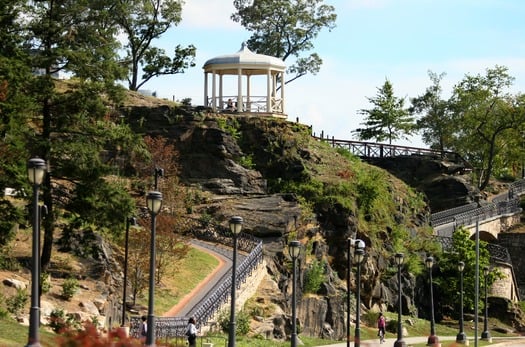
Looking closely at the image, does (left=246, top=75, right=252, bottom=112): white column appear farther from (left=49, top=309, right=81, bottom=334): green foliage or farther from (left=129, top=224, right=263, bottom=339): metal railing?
(left=49, top=309, right=81, bottom=334): green foliage

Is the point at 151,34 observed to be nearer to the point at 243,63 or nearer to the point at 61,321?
the point at 243,63

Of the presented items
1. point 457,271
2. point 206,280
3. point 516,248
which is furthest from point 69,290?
point 516,248

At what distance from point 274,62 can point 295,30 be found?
17967 millimetres

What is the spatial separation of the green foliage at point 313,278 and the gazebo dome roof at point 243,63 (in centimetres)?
1649

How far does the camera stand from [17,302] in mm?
36625

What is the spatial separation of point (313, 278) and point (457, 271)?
19750mm

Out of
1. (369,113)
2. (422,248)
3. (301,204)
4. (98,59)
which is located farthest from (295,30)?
(98,59)

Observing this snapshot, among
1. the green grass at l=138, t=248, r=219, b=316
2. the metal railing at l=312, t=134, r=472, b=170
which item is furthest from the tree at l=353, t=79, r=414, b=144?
the green grass at l=138, t=248, r=219, b=316

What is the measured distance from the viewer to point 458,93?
349ft

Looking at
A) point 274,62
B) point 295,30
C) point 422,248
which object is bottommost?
point 422,248

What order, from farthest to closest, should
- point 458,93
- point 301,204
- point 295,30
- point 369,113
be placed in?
point 458,93
point 369,113
point 295,30
point 301,204

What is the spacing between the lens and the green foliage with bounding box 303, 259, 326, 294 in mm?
53947

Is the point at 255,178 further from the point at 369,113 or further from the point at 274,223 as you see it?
the point at 369,113

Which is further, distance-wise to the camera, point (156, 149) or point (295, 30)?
point (295, 30)
